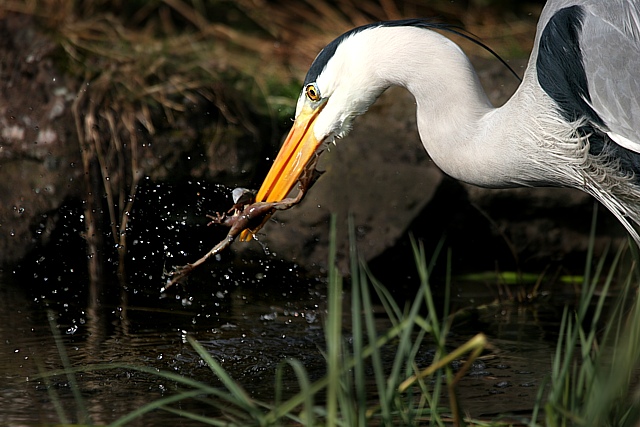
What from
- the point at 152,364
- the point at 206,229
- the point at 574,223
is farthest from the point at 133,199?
the point at 574,223

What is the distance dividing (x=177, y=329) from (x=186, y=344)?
0.25m

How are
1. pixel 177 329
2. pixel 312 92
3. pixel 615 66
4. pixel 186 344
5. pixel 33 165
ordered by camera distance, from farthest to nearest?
pixel 33 165
pixel 177 329
pixel 186 344
pixel 312 92
pixel 615 66

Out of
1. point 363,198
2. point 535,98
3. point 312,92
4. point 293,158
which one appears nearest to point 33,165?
point 363,198

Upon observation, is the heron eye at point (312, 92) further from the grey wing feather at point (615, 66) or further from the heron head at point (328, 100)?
the grey wing feather at point (615, 66)

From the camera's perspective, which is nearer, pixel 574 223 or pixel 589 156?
pixel 589 156

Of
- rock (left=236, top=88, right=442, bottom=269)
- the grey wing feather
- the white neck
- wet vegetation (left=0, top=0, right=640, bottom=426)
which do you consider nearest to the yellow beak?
the white neck

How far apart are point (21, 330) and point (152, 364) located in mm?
733

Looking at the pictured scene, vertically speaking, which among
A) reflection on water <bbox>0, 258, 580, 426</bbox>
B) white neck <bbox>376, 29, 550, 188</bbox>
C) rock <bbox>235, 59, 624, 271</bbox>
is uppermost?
white neck <bbox>376, 29, 550, 188</bbox>

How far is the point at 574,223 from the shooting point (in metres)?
4.66

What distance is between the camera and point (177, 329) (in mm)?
3852

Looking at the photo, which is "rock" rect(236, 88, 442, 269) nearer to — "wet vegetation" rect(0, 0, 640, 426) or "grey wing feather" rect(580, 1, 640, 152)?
"wet vegetation" rect(0, 0, 640, 426)

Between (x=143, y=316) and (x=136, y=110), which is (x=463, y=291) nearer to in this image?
(x=143, y=316)

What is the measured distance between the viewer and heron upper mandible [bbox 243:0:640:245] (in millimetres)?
2885

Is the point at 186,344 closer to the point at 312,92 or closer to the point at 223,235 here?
the point at 312,92
